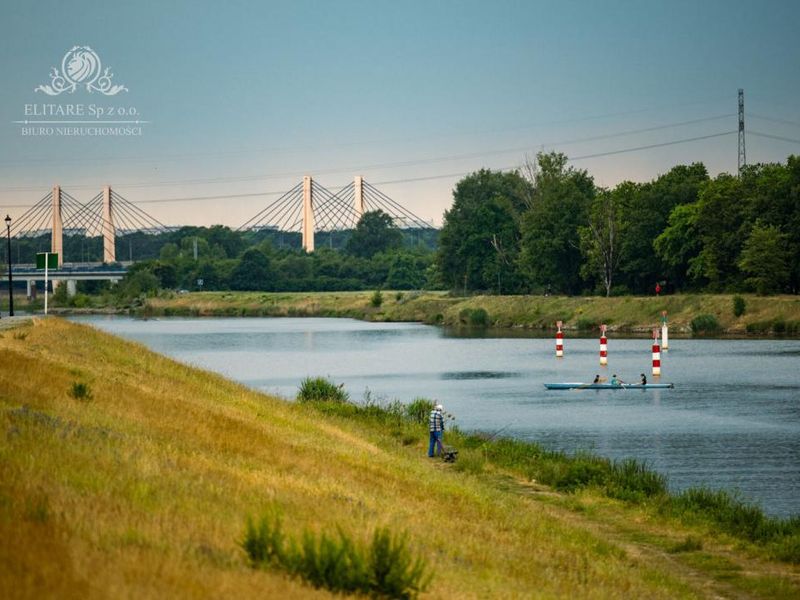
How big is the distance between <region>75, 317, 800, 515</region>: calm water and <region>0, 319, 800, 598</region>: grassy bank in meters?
5.45

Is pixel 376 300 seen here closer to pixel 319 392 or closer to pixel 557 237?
pixel 557 237

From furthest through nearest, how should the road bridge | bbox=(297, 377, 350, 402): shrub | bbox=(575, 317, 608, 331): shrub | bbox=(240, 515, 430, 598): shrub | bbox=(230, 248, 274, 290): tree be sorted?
bbox=(230, 248, 274, 290): tree → the road bridge → bbox=(575, 317, 608, 331): shrub → bbox=(297, 377, 350, 402): shrub → bbox=(240, 515, 430, 598): shrub

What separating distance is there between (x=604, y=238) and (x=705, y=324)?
20.8 meters

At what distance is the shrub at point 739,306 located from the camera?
307 feet

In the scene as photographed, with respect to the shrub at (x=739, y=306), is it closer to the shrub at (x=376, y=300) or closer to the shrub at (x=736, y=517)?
the shrub at (x=376, y=300)

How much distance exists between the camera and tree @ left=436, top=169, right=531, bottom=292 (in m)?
134

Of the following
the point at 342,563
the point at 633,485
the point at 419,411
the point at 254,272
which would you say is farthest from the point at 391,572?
the point at 254,272

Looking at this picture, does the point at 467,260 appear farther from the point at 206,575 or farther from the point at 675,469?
the point at 206,575

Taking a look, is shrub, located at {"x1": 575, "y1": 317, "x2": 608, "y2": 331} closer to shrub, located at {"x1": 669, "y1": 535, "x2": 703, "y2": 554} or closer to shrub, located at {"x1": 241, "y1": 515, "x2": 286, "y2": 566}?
shrub, located at {"x1": 669, "y1": 535, "x2": 703, "y2": 554}

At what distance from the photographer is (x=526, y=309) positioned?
118 metres

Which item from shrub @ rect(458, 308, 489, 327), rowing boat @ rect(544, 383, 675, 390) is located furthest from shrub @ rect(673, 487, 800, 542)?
shrub @ rect(458, 308, 489, 327)

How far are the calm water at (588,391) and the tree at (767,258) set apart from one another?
10213 mm

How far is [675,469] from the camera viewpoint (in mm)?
31531

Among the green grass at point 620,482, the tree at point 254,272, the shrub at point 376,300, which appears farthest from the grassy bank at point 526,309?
the green grass at point 620,482
